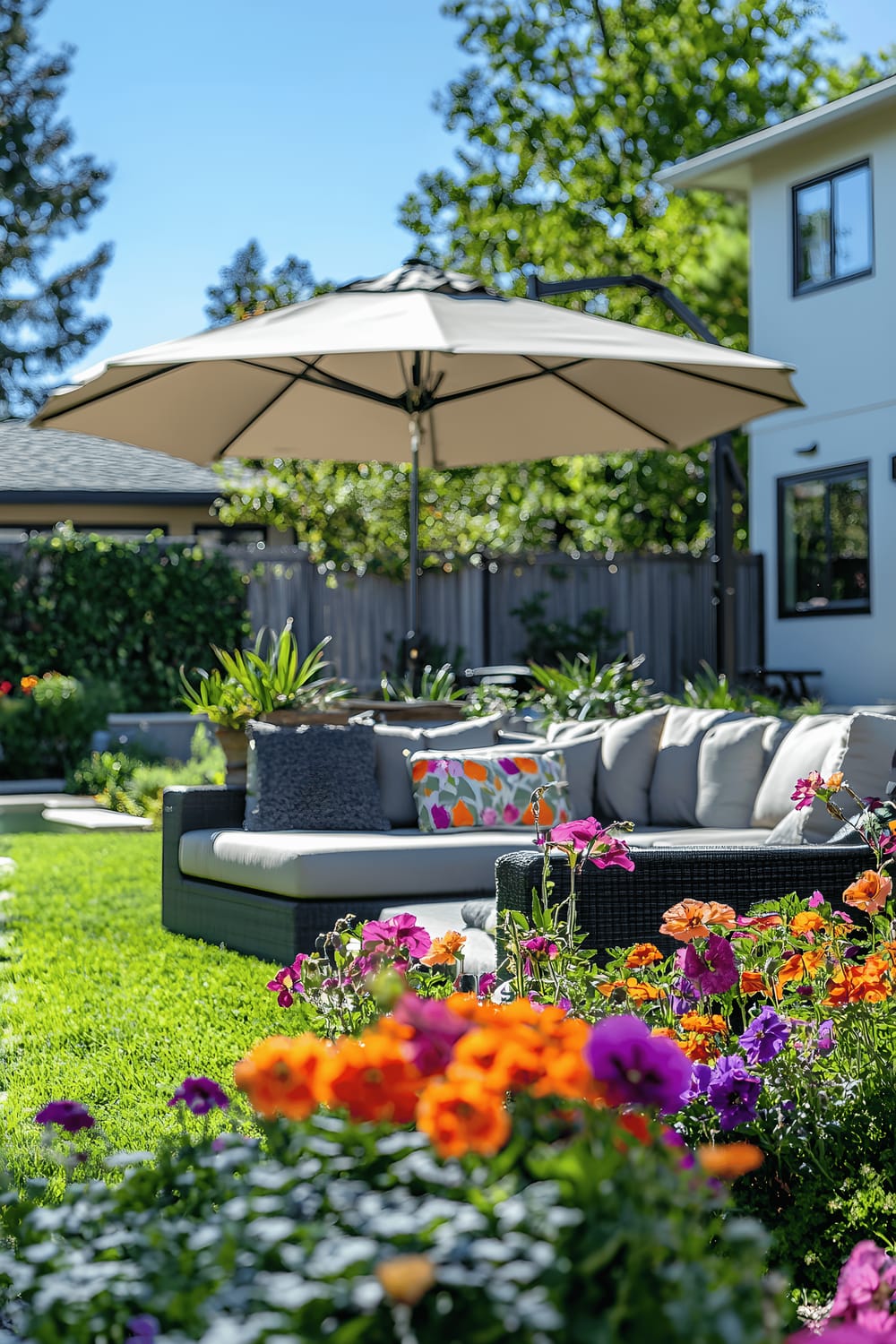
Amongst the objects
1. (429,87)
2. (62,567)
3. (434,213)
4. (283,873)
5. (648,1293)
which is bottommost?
(283,873)

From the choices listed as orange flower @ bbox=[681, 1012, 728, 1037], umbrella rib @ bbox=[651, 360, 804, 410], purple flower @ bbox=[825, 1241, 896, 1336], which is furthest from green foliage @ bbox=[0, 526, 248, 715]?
purple flower @ bbox=[825, 1241, 896, 1336]

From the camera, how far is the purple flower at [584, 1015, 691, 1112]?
144 cm

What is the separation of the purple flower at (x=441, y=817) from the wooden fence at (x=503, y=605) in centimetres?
731

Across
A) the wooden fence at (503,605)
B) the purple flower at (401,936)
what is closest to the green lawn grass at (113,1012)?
the purple flower at (401,936)

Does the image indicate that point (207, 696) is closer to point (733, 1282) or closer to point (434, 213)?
point (733, 1282)

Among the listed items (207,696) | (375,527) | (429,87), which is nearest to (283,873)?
(207,696)

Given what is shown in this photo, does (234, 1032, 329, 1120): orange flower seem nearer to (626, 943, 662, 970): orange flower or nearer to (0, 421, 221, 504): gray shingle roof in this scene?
(626, 943, 662, 970): orange flower

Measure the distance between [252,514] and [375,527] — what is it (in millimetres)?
1500

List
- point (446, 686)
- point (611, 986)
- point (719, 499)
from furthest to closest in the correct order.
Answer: point (719, 499) → point (446, 686) → point (611, 986)

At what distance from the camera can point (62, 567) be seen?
1296 centimetres

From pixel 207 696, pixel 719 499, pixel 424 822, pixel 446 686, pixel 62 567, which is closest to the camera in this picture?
pixel 424 822

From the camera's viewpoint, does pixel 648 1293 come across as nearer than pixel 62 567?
Yes

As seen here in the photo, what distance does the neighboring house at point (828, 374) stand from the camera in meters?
12.2

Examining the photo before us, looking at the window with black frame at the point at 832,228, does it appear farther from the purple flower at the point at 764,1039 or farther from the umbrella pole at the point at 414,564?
the purple flower at the point at 764,1039
